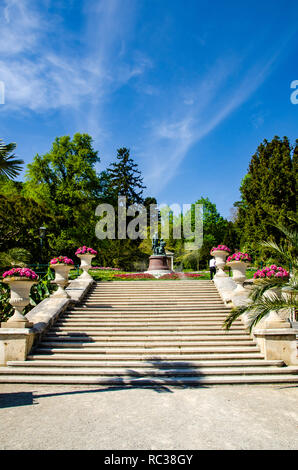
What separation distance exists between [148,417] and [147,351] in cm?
339

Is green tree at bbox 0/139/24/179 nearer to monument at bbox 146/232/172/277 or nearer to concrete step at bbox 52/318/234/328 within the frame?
concrete step at bbox 52/318/234/328

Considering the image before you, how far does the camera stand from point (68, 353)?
8391 mm

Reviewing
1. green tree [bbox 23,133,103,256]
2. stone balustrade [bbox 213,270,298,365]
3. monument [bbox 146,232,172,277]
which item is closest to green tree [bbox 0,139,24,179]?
stone balustrade [bbox 213,270,298,365]

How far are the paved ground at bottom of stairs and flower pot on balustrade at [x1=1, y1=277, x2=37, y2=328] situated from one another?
1.73 metres

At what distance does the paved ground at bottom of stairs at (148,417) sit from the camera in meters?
4.12

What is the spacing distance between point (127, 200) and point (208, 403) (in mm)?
45478

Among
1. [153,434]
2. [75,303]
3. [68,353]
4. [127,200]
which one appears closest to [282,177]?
[75,303]

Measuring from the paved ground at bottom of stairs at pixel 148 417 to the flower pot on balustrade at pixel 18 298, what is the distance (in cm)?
173

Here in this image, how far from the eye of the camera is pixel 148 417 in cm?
508

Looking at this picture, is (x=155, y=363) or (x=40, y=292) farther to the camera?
(x=40, y=292)

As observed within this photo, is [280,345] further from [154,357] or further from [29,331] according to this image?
[29,331]

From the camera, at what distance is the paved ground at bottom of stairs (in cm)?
412

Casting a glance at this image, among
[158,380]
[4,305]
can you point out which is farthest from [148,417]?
[4,305]
